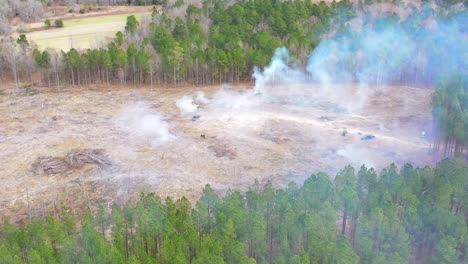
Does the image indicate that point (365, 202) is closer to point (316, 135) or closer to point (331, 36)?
point (316, 135)

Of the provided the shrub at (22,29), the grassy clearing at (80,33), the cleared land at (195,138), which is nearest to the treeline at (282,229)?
the cleared land at (195,138)

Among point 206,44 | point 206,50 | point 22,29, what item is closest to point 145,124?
point 206,50

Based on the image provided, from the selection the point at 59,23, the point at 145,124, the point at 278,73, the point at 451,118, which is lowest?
the point at 145,124

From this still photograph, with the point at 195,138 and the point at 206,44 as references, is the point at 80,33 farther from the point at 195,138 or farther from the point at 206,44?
the point at 195,138

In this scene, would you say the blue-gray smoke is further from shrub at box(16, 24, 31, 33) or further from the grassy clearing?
shrub at box(16, 24, 31, 33)

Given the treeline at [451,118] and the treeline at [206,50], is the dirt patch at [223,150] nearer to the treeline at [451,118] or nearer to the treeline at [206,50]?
the treeline at [206,50]

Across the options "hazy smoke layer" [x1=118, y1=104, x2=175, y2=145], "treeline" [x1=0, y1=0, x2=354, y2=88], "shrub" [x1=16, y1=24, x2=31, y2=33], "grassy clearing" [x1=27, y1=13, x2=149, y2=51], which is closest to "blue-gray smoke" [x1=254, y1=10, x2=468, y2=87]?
"treeline" [x1=0, y1=0, x2=354, y2=88]

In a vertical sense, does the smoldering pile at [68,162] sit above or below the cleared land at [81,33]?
below
